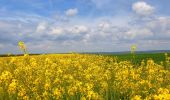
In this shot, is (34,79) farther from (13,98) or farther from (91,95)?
(91,95)

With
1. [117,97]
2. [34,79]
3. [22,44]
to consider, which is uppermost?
[22,44]

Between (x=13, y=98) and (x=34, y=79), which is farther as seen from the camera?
(x=34, y=79)

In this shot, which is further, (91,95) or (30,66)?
(30,66)

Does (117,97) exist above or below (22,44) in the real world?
below

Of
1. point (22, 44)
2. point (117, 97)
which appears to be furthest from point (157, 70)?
point (22, 44)

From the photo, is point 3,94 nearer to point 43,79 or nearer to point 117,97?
point 43,79

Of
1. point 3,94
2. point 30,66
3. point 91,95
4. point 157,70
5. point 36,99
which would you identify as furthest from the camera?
point 157,70

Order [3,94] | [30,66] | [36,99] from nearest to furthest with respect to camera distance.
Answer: [36,99]
[3,94]
[30,66]

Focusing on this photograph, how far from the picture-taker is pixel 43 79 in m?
9.41

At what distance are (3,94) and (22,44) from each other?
135 cm

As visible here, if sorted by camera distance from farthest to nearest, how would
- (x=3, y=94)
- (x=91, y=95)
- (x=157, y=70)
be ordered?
(x=157, y=70)
(x=3, y=94)
(x=91, y=95)

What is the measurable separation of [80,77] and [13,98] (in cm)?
226

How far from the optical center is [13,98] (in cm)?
818

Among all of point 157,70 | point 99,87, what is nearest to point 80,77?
point 99,87
